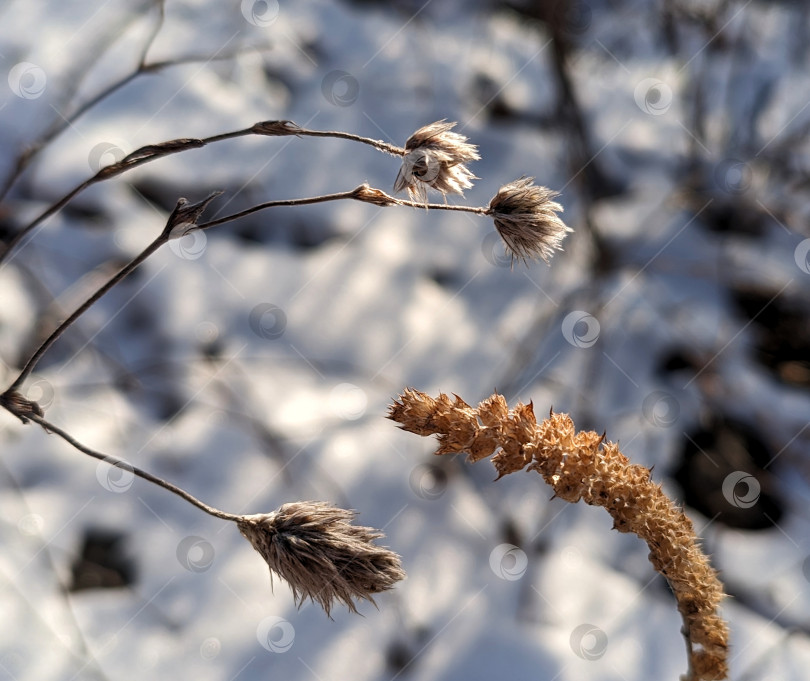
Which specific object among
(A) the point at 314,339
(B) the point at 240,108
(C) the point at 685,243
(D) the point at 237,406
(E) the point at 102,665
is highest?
(C) the point at 685,243

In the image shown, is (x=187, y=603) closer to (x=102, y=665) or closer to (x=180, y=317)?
(x=102, y=665)

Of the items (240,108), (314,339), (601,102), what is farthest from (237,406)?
(601,102)
